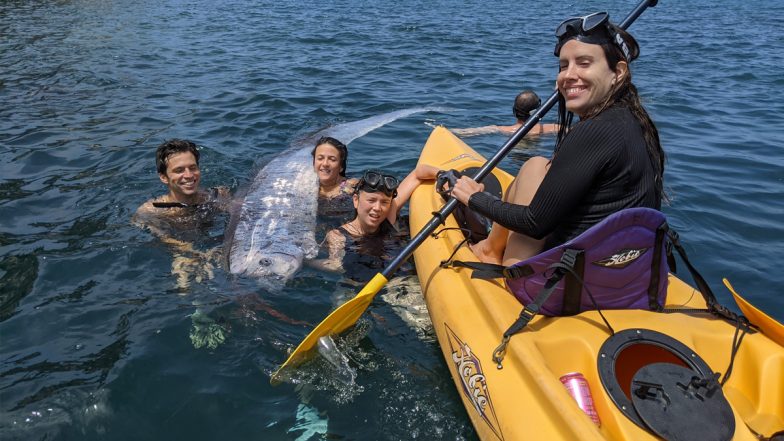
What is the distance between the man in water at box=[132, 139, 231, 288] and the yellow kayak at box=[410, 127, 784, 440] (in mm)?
3115

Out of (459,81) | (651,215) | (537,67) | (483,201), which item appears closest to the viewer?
(651,215)

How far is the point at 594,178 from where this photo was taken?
302 cm

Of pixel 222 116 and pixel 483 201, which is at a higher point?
pixel 483 201

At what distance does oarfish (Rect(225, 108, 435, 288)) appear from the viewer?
520cm

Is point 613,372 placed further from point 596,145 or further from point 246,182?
point 246,182

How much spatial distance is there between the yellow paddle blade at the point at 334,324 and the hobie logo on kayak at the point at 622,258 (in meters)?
1.66

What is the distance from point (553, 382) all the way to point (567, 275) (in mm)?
665

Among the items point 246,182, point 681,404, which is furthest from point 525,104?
point 681,404

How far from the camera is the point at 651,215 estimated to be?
3.06 m

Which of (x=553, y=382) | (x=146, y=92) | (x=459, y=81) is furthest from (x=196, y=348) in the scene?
(x=459, y=81)

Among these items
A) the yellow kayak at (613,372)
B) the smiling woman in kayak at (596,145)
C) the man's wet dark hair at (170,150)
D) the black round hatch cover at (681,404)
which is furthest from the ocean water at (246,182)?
the smiling woman in kayak at (596,145)

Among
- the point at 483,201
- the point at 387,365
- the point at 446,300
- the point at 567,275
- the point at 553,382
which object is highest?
the point at 483,201

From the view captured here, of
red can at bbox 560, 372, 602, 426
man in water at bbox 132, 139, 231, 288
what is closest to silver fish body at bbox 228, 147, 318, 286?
man in water at bbox 132, 139, 231, 288

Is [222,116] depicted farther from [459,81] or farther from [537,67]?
[537,67]
